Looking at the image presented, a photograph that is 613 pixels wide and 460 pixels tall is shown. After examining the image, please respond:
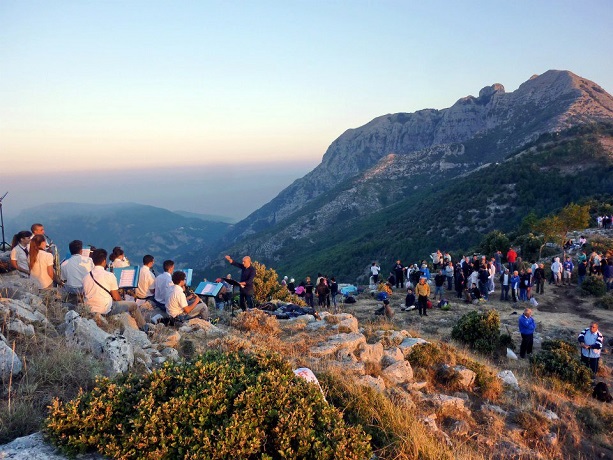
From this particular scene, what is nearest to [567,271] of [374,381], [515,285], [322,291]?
[515,285]

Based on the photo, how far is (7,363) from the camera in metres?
4.07

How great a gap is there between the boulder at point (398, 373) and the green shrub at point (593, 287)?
13913mm

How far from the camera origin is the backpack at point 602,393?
28.9ft

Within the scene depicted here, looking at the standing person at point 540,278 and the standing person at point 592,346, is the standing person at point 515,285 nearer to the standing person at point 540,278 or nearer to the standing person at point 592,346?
the standing person at point 540,278

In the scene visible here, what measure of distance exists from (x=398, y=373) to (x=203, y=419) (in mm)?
4971

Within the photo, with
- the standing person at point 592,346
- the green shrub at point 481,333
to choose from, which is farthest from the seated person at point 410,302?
the standing person at point 592,346

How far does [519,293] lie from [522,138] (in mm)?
85789

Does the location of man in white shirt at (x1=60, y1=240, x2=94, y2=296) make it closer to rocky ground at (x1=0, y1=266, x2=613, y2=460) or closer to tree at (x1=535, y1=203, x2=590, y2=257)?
rocky ground at (x1=0, y1=266, x2=613, y2=460)

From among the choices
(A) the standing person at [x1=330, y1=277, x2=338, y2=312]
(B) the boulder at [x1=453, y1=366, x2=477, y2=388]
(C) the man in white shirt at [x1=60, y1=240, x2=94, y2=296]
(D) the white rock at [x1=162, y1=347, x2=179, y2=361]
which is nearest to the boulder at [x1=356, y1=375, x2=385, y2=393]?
(B) the boulder at [x1=453, y1=366, x2=477, y2=388]

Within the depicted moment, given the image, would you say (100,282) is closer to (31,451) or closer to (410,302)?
(31,451)

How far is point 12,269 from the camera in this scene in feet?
27.5

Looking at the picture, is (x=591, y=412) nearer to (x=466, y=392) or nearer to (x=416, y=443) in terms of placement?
(x=466, y=392)

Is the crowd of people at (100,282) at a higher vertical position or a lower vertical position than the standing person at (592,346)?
higher

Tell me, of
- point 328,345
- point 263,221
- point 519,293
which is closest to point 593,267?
point 519,293
